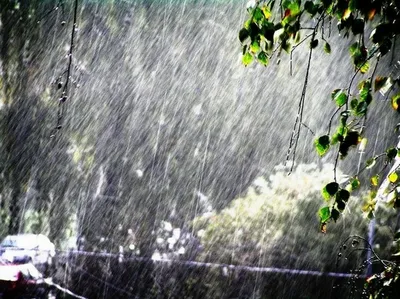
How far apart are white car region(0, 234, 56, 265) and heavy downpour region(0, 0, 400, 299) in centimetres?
3

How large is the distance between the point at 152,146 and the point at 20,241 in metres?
2.66

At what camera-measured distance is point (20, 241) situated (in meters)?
8.55

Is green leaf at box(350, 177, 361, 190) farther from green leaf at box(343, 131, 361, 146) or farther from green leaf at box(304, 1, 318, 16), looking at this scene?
green leaf at box(304, 1, 318, 16)

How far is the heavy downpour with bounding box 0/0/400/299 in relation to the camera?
25.3ft

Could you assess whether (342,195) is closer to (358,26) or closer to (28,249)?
(358,26)

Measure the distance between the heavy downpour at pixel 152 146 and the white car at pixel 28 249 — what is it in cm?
3

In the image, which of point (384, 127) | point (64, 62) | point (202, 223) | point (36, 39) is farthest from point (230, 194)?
point (36, 39)

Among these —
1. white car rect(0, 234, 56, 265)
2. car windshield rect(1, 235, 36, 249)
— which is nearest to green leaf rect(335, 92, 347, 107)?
white car rect(0, 234, 56, 265)

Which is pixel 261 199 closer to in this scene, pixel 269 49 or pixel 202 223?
pixel 202 223

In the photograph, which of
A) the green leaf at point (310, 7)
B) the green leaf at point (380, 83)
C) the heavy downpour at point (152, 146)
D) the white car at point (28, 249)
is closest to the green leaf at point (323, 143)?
the green leaf at point (380, 83)

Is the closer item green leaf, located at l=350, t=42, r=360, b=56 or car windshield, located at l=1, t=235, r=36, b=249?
green leaf, located at l=350, t=42, r=360, b=56

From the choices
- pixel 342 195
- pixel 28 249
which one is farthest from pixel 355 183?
pixel 28 249

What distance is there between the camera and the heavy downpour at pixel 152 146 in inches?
303

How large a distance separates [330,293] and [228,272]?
1.48m
